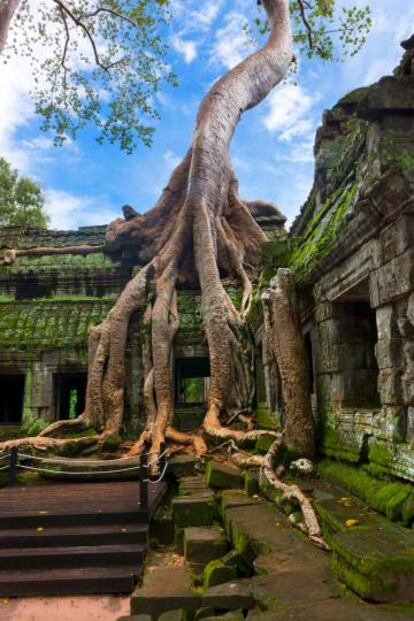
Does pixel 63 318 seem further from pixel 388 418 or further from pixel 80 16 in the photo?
pixel 80 16

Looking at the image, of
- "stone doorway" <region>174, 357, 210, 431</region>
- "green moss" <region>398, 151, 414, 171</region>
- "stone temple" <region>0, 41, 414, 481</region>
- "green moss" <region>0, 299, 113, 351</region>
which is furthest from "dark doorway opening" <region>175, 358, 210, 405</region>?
"green moss" <region>398, 151, 414, 171</region>

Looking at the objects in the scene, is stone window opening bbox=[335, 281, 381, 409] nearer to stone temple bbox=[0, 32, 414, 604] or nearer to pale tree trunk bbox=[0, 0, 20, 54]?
stone temple bbox=[0, 32, 414, 604]

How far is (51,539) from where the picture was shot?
4.58 meters

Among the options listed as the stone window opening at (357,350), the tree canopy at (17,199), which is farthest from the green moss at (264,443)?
the tree canopy at (17,199)

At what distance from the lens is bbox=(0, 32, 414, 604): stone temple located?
328 cm

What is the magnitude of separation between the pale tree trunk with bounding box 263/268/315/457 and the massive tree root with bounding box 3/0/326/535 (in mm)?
838

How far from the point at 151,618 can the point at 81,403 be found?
1162 cm

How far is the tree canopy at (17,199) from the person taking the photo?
61.2 ft

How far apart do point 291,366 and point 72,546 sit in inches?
111

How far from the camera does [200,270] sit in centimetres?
924

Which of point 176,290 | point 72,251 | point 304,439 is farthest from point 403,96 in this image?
point 72,251

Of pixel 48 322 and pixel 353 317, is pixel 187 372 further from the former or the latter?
pixel 353 317

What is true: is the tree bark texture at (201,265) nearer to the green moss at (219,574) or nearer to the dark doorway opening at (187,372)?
the dark doorway opening at (187,372)

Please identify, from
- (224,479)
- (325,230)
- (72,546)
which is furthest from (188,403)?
Answer: (325,230)
